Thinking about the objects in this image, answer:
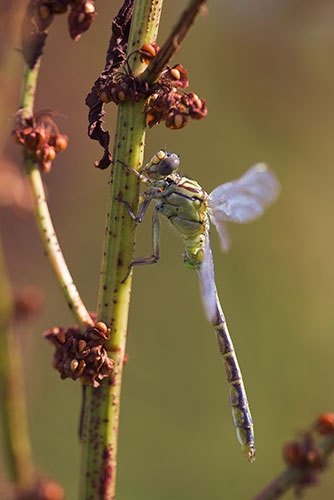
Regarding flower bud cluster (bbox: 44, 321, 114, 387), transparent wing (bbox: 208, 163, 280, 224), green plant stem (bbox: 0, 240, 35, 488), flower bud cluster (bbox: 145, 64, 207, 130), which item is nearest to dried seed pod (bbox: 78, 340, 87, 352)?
flower bud cluster (bbox: 44, 321, 114, 387)

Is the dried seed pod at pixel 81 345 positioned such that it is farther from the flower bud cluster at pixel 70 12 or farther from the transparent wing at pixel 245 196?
the transparent wing at pixel 245 196

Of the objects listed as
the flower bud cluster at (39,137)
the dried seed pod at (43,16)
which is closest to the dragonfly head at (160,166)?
the flower bud cluster at (39,137)

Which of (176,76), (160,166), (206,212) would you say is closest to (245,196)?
(206,212)

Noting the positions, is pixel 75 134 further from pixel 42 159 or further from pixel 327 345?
pixel 42 159

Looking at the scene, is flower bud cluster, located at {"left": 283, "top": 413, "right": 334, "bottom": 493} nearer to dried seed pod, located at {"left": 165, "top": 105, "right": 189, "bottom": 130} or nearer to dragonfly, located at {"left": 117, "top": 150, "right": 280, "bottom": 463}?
dragonfly, located at {"left": 117, "top": 150, "right": 280, "bottom": 463}

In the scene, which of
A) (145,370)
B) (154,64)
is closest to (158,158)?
(154,64)

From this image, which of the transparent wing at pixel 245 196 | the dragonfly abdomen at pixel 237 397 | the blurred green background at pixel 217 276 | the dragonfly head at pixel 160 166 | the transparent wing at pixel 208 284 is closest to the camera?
the transparent wing at pixel 208 284

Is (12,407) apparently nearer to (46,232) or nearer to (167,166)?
(46,232)
